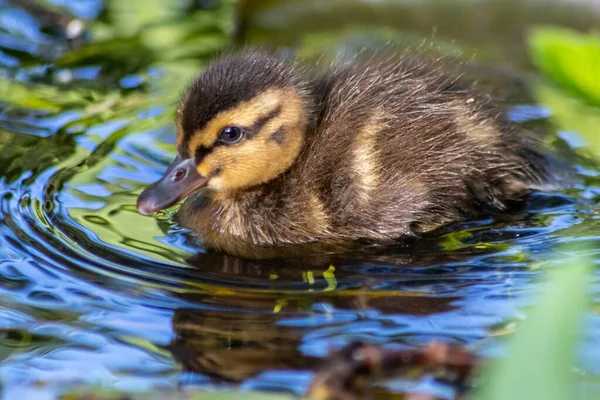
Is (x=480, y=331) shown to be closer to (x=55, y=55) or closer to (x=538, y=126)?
(x=538, y=126)

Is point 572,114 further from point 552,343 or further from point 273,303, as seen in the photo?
point 552,343

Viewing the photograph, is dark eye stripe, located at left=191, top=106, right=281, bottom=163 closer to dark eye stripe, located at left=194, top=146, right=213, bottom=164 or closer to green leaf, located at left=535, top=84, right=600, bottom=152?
dark eye stripe, located at left=194, top=146, right=213, bottom=164

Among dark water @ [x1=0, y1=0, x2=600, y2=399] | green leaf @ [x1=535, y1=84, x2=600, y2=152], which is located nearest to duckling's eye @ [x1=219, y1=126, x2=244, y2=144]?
dark water @ [x1=0, y1=0, x2=600, y2=399]

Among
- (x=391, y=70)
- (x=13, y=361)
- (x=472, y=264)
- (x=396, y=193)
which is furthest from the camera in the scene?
(x=391, y=70)

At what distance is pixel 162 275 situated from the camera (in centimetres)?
304

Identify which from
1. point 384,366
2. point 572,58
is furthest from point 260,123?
point 384,366

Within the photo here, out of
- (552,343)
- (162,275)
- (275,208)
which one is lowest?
(552,343)

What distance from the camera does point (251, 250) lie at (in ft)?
11.0

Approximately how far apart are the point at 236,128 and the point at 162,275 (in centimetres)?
59

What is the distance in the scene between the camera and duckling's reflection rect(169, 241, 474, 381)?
8.29ft

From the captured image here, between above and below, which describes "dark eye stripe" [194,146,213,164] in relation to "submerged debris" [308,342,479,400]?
above

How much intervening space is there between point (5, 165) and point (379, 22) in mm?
2357

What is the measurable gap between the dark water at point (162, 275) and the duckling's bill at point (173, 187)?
122 mm

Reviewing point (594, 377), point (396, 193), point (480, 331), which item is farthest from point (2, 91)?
point (594, 377)
